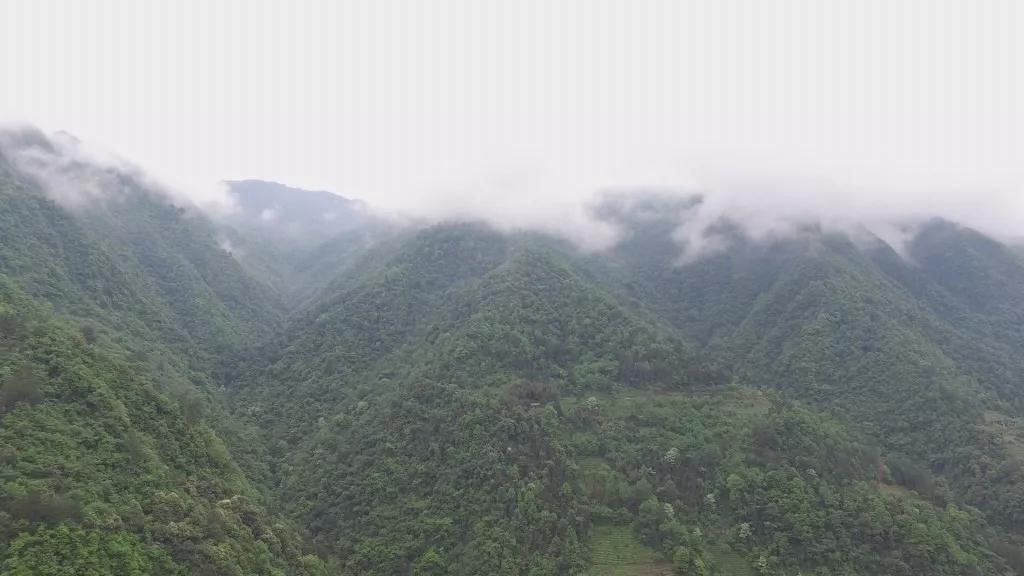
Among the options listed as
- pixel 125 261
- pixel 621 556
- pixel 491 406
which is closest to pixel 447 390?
pixel 491 406

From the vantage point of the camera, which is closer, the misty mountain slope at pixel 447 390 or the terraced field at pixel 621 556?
the terraced field at pixel 621 556

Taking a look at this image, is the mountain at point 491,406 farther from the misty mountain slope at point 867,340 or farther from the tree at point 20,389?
the misty mountain slope at point 867,340

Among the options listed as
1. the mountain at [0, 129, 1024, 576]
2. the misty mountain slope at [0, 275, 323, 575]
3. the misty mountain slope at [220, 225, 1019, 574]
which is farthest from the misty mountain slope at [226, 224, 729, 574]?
the misty mountain slope at [0, 275, 323, 575]

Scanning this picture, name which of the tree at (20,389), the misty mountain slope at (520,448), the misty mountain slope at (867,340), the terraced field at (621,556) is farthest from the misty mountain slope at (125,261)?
the misty mountain slope at (867,340)

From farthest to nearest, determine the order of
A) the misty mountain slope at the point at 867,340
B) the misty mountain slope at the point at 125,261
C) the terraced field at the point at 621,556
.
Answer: the misty mountain slope at the point at 125,261 → the misty mountain slope at the point at 867,340 → the terraced field at the point at 621,556

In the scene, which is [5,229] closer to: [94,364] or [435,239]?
[94,364]

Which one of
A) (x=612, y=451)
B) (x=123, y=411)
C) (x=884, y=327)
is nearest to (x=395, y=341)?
(x=612, y=451)
